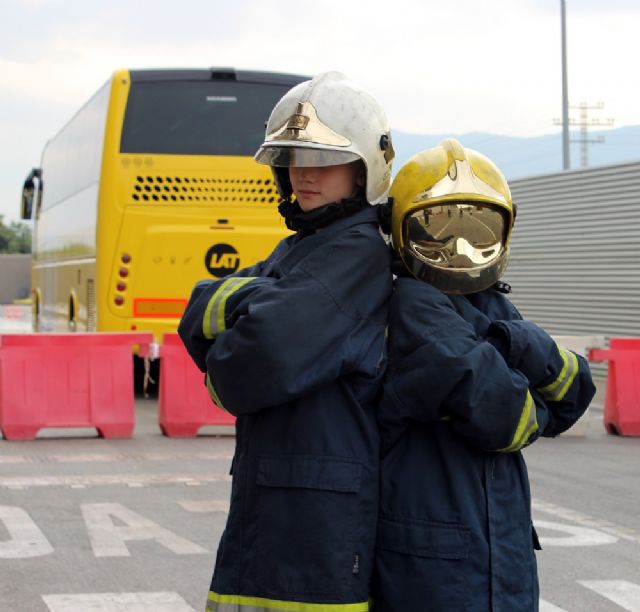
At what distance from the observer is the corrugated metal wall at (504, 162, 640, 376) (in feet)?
71.2

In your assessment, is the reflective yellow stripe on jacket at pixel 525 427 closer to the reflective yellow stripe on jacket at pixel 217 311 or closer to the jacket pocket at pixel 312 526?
the jacket pocket at pixel 312 526

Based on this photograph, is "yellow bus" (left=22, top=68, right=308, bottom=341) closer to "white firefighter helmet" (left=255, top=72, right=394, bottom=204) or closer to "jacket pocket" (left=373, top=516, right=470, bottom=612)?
"white firefighter helmet" (left=255, top=72, right=394, bottom=204)

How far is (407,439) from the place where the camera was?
9.98 ft

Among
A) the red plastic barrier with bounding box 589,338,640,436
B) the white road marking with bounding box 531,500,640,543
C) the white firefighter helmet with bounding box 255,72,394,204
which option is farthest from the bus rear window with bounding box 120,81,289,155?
the white firefighter helmet with bounding box 255,72,394,204

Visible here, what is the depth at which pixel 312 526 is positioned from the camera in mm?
2943

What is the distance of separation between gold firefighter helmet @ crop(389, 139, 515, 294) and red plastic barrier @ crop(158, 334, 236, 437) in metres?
10.2

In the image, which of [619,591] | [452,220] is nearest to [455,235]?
[452,220]

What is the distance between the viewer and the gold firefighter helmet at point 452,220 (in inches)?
124

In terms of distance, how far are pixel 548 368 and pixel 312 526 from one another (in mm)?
647

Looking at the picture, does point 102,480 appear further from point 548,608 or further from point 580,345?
point 580,345

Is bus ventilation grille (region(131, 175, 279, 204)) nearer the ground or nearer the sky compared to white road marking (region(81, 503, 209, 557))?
nearer the sky

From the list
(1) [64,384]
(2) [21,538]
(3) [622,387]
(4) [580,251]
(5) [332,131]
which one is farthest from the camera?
(4) [580,251]

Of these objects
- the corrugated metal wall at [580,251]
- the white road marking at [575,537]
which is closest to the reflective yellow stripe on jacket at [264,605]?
the white road marking at [575,537]

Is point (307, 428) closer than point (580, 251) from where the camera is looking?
Yes
